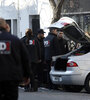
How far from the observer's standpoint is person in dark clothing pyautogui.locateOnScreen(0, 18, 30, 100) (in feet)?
22.0

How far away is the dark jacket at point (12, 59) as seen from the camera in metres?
6.77

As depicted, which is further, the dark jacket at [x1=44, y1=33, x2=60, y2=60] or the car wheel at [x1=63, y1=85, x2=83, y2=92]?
the dark jacket at [x1=44, y1=33, x2=60, y2=60]

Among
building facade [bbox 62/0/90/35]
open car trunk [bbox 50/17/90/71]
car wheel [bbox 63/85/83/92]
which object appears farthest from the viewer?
building facade [bbox 62/0/90/35]

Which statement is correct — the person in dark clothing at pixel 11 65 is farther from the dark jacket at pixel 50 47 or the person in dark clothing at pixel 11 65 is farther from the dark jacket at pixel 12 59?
the dark jacket at pixel 50 47

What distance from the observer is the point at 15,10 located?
28.6 meters

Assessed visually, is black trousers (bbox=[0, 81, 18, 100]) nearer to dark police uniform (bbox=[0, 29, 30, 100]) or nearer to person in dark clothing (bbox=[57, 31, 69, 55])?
dark police uniform (bbox=[0, 29, 30, 100])

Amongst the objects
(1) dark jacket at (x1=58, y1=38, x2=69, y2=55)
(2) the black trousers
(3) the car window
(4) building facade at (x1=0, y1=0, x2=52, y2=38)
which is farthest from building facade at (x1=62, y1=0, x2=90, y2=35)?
(2) the black trousers

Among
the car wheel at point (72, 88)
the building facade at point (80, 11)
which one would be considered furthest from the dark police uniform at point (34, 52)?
the building facade at point (80, 11)

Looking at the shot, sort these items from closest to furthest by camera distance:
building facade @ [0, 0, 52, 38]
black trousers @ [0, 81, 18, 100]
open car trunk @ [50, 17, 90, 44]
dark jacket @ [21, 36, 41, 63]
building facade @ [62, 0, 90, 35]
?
1. black trousers @ [0, 81, 18, 100]
2. dark jacket @ [21, 36, 41, 63]
3. open car trunk @ [50, 17, 90, 44]
4. building facade @ [62, 0, 90, 35]
5. building facade @ [0, 0, 52, 38]

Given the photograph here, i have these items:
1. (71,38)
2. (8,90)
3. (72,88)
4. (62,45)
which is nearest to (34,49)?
(71,38)

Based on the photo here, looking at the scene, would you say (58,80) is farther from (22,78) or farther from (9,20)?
(9,20)

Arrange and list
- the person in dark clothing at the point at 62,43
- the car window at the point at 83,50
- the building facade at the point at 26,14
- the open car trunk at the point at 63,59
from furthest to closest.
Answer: the building facade at the point at 26,14 < the person in dark clothing at the point at 62,43 < the car window at the point at 83,50 < the open car trunk at the point at 63,59

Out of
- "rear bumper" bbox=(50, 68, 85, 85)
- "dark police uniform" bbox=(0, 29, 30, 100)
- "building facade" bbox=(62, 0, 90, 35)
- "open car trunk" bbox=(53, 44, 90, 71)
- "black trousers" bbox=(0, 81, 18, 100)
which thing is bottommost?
"rear bumper" bbox=(50, 68, 85, 85)

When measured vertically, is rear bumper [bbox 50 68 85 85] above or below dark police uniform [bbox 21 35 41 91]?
below
